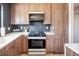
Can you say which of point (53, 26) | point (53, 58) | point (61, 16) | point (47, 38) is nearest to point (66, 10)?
point (61, 16)

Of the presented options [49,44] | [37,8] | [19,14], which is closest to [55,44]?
[49,44]

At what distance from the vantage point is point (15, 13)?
717 centimetres

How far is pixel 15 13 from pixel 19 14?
17cm

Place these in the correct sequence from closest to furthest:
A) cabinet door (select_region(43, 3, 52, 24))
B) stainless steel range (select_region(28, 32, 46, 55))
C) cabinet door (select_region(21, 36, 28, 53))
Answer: stainless steel range (select_region(28, 32, 46, 55)) < cabinet door (select_region(21, 36, 28, 53)) < cabinet door (select_region(43, 3, 52, 24))

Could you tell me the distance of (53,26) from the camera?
6.88m

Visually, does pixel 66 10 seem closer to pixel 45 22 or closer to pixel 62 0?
pixel 45 22

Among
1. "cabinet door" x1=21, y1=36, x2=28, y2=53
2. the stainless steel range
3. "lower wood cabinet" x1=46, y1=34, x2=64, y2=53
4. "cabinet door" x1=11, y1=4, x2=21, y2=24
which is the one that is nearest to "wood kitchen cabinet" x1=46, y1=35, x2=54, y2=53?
"lower wood cabinet" x1=46, y1=34, x2=64, y2=53

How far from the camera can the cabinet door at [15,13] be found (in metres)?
7.13

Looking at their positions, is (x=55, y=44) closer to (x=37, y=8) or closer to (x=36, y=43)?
(x=36, y=43)

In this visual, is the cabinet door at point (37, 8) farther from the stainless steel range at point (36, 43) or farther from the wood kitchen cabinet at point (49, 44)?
the wood kitchen cabinet at point (49, 44)

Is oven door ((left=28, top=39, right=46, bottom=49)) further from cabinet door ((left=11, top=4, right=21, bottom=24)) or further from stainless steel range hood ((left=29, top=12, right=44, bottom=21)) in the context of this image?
cabinet door ((left=11, top=4, right=21, bottom=24))

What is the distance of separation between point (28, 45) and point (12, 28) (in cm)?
123

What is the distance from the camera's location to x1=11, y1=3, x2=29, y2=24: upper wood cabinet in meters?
7.12

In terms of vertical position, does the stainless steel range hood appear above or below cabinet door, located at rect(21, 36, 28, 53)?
above
